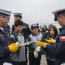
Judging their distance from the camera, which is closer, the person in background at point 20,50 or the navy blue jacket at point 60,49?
the navy blue jacket at point 60,49

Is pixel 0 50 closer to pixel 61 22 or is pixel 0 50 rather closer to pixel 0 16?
pixel 0 16

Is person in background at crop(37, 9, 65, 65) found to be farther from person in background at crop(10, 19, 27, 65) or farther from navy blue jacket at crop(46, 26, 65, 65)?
person in background at crop(10, 19, 27, 65)

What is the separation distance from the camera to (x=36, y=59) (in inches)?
282

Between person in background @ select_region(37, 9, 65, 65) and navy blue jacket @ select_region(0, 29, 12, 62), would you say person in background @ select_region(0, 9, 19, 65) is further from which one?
person in background @ select_region(37, 9, 65, 65)

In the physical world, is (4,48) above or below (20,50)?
above

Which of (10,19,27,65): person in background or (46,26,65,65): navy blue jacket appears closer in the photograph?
(46,26,65,65): navy blue jacket

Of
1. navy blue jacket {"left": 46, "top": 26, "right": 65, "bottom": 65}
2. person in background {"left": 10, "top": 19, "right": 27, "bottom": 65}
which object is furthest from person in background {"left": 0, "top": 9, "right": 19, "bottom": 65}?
person in background {"left": 10, "top": 19, "right": 27, "bottom": 65}

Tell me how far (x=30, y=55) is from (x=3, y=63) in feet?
8.33

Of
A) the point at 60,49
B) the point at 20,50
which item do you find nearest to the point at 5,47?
the point at 60,49

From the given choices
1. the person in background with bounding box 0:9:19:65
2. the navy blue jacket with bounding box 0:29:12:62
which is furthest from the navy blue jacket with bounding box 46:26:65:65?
the navy blue jacket with bounding box 0:29:12:62

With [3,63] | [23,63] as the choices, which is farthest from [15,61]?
[3,63]

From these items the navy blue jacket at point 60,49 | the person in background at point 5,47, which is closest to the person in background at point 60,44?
the navy blue jacket at point 60,49

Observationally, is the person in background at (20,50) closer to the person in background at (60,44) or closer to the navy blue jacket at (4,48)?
the navy blue jacket at (4,48)

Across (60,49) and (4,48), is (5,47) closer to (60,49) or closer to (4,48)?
(4,48)
